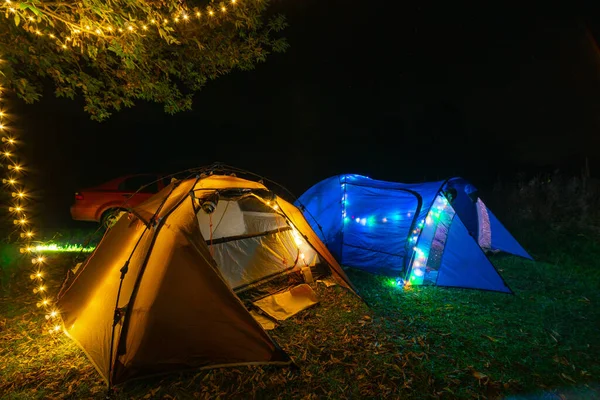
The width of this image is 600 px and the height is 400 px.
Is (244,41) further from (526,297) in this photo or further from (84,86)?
Result: (526,297)

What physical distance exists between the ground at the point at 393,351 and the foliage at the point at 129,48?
3.64 metres

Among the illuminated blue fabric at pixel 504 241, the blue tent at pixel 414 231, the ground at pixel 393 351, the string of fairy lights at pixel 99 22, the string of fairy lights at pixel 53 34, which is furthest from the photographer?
the illuminated blue fabric at pixel 504 241

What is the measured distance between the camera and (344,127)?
77.2ft

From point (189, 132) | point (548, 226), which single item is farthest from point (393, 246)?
point (189, 132)

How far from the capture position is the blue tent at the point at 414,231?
5.48 m

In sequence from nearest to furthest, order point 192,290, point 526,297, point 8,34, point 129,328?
point 129,328, point 192,290, point 8,34, point 526,297

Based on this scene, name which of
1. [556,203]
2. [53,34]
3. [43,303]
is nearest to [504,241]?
[556,203]

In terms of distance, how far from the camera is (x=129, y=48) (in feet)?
13.6

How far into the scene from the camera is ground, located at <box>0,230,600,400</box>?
3016 mm

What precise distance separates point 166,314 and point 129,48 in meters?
3.71

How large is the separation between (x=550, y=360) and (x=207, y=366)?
4060mm

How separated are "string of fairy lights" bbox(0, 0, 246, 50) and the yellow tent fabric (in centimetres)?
247

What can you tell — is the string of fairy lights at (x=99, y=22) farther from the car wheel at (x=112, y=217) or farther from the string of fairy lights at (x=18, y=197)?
the car wheel at (x=112, y=217)

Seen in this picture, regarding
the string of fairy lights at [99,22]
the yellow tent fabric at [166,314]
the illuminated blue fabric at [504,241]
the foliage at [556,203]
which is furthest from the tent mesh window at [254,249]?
the foliage at [556,203]
